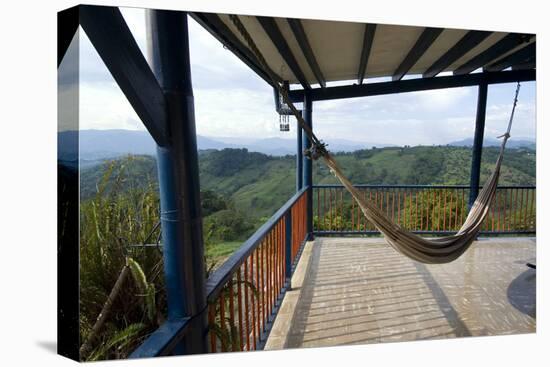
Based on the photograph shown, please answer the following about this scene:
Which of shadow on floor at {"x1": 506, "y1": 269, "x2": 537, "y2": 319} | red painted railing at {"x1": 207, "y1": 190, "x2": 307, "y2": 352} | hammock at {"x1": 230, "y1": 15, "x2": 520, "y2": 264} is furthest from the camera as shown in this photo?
shadow on floor at {"x1": 506, "y1": 269, "x2": 537, "y2": 319}

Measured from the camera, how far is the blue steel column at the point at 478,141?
3.40 metres

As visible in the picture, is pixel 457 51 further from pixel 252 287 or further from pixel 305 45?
pixel 252 287

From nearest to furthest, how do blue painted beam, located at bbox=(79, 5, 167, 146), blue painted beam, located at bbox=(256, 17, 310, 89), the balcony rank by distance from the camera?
1. blue painted beam, located at bbox=(79, 5, 167, 146)
2. the balcony
3. blue painted beam, located at bbox=(256, 17, 310, 89)

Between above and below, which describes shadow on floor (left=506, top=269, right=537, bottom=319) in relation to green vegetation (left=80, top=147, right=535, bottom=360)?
below

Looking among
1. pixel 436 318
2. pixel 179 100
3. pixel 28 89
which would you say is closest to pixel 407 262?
pixel 436 318

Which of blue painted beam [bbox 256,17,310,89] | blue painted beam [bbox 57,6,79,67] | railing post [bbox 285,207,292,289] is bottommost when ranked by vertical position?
railing post [bbox 285,207,292,289]

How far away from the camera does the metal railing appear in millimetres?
4297

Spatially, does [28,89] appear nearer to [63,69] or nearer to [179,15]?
[63,69]

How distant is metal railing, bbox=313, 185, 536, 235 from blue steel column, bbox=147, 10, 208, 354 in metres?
3.26

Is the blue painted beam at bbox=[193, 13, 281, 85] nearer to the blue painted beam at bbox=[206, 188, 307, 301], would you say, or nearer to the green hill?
the blue painted beam at bbox=[206, 188, 307, 301]

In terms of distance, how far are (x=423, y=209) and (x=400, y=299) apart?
2.25 meters

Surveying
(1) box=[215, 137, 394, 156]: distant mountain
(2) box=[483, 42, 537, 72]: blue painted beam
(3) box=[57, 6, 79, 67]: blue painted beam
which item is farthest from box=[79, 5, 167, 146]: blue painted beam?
(2) box=[483, 42, 537, 72]: blue painted beam

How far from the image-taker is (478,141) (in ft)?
12.0

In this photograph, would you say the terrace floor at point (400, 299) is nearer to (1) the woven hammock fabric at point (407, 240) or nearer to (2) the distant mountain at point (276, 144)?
(1) the woven hammock fabric at point (407, 240)
